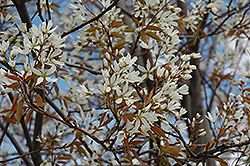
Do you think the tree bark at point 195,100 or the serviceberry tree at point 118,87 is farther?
the tree bark at point 195,100

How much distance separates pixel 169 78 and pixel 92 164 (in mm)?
668

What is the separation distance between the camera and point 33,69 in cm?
77

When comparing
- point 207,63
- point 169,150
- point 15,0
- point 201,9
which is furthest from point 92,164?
point 207,63

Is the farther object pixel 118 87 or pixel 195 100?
pixel 195 100

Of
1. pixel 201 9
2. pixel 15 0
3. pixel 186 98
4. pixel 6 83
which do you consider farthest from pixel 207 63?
pixel 6 83

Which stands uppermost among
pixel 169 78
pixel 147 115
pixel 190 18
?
pixel 190 18

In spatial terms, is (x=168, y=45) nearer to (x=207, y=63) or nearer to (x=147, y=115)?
(x=147, y=115)

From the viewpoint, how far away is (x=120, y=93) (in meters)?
0.82

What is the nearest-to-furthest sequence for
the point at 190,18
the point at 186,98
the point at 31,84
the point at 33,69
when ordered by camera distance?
the point at 33,69 < the point at 31,84 < the point at 190,18 < the point at 186,98

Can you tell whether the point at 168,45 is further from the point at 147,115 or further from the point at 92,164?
the point at 92,164

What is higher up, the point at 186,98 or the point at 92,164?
the point at 186,98

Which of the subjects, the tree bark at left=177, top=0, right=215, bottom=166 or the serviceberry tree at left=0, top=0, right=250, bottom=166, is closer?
the serviceberry tree at left=0, top=0, right=250, bottom=166

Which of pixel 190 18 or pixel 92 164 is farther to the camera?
pixel 190 18

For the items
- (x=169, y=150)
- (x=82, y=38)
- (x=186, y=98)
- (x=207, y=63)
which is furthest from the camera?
(x=207, y=63)
